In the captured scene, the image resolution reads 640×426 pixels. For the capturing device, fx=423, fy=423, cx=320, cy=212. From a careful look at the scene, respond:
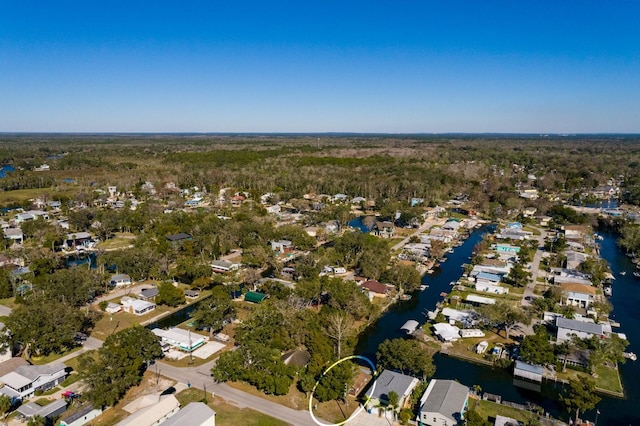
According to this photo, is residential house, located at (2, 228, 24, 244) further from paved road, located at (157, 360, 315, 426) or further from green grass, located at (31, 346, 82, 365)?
paved road, located at (157, 360, 315, 426)

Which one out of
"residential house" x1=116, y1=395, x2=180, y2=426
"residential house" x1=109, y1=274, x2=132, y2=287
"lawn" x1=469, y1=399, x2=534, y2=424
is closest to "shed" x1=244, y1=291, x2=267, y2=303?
"residential house" x1=109, y1=274, x2=132, y2=287

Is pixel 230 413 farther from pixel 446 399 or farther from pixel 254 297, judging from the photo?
pixel 254 297

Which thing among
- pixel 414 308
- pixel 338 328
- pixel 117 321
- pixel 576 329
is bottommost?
pixel 414 308

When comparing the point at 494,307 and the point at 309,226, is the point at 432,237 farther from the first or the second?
the point at 494,307

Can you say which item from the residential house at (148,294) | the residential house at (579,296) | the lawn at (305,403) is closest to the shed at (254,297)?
the residential house at (148,294)

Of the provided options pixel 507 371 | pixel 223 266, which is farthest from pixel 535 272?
pixel 223 266

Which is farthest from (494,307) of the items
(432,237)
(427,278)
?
(432,237)
